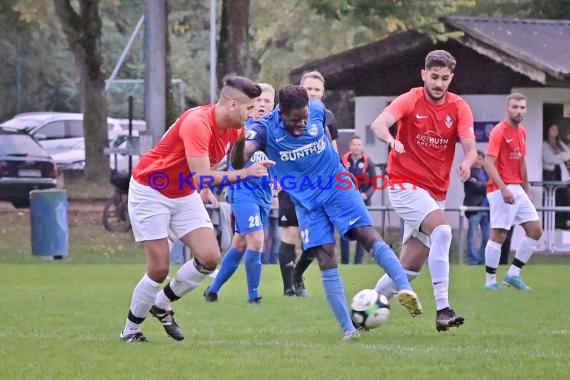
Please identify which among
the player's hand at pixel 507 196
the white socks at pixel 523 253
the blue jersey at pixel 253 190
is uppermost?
the blue jersey at pixel 253 190

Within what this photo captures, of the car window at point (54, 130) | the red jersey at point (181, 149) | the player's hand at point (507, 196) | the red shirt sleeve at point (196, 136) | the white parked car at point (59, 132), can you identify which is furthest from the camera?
the car window at point (54, 130)

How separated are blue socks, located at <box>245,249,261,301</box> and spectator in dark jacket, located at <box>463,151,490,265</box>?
8.12 metres

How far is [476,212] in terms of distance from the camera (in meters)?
20.0

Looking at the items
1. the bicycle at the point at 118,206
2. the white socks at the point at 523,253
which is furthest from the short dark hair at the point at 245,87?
the bicycle at the point at 118,206

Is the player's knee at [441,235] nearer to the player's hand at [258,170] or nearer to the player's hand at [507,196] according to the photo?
the player's hand at [258,170]

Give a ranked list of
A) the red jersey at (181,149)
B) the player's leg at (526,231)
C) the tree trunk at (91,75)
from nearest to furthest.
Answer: the red jersey at (181,149), the player's leg at (526,231), the tree trunk at (91,75)

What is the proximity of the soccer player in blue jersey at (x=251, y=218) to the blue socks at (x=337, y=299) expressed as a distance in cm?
319

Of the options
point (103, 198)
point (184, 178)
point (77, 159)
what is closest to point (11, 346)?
point (184, 178)

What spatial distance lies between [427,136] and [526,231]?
14.8ft

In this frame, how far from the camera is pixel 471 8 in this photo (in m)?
32.2

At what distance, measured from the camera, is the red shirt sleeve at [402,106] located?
32.2 feet

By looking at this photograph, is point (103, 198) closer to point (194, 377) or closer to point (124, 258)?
point (124, 258)

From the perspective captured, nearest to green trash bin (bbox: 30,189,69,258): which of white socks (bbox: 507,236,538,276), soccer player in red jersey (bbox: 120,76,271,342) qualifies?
white socks (bbox: 507,236,538,276)

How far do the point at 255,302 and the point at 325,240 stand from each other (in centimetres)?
334
